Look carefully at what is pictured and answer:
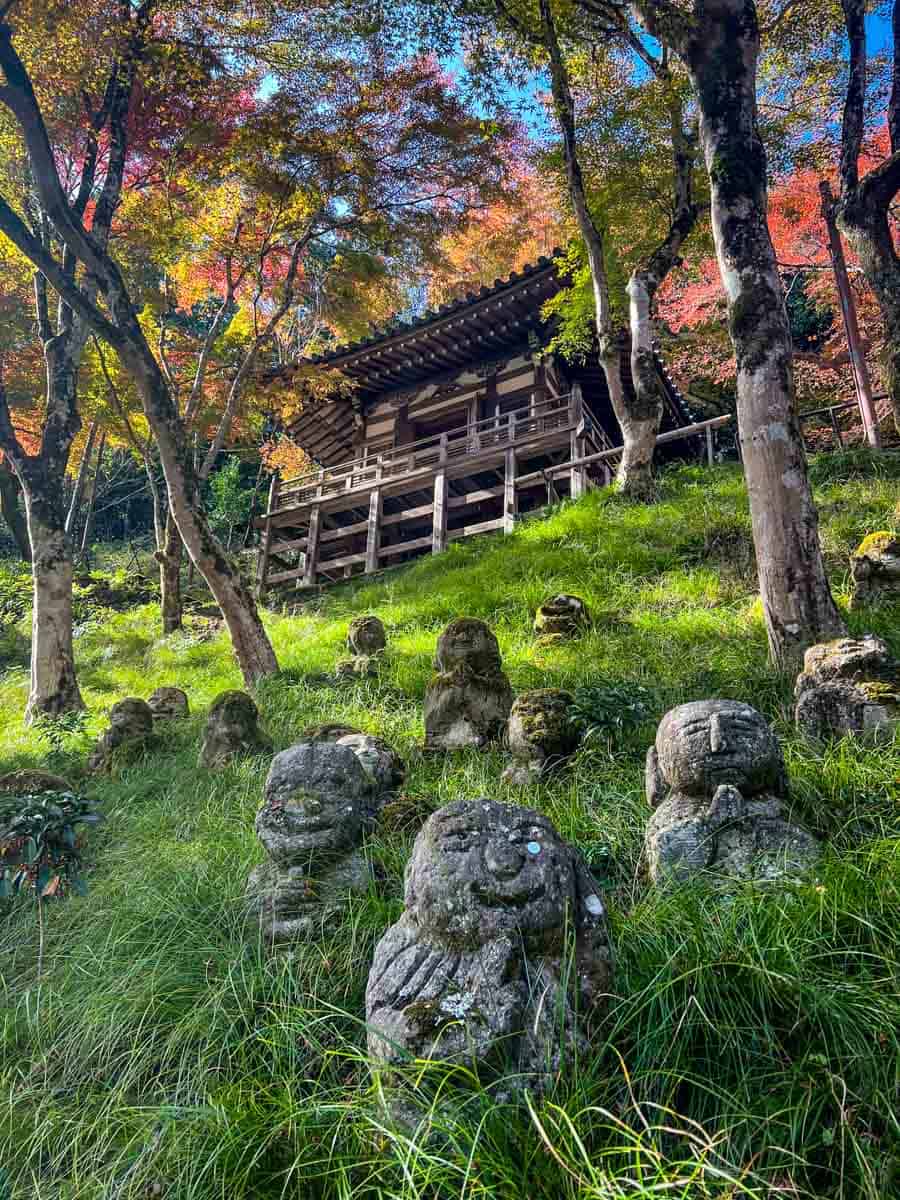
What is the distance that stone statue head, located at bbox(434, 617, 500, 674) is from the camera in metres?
4.41

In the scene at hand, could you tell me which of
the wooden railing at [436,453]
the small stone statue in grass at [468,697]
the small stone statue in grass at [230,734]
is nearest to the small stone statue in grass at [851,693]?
the small stone statue in grass at [468,697]

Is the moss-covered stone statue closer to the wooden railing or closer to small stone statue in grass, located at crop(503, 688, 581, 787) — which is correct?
small stone statue in grass, located at crop(503, 688, 581, 787)

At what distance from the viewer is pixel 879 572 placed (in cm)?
475

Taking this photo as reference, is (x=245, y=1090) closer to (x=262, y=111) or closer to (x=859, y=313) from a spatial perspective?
(x=262, y=111)

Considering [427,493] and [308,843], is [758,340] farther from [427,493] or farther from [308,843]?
[427,493]

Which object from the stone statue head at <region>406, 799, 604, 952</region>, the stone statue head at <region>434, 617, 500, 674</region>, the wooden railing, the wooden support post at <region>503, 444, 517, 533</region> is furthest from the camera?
the wooden railing

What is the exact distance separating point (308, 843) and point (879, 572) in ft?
14.4

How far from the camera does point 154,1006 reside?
2322 mm

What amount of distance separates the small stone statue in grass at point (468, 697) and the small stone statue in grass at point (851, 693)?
5.78 ft

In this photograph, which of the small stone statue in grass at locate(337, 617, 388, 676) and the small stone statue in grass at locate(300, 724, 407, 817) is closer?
the small stone statue in grass at locate(300, 724, 407, 817)

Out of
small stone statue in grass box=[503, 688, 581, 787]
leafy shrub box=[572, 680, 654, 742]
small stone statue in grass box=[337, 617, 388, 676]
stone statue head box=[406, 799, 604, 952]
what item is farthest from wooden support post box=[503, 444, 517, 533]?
stone statue head box=[406, 799, 604, 952]

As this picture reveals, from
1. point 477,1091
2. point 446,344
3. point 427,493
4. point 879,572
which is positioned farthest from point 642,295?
point 477,1091

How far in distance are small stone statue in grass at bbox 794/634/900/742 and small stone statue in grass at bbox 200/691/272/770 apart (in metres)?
3.68

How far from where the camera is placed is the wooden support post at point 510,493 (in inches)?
425
